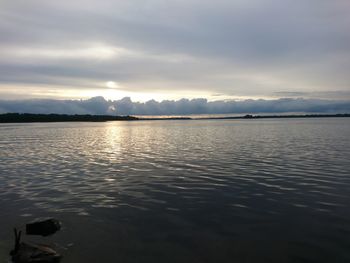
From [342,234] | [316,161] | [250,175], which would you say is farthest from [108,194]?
[316,161]

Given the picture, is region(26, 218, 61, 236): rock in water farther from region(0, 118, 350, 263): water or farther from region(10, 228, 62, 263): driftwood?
region(10, 228, 62, 263): driftwood

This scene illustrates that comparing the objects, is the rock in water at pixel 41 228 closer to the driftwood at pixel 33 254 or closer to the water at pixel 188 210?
the water at pixel 188 210

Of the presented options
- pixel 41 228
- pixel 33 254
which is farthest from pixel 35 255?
pixel 41 228

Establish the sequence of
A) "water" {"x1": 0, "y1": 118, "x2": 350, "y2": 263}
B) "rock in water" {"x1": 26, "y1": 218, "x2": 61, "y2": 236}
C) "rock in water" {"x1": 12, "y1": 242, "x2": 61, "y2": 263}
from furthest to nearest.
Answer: "rock in water" {"x1": 26, "y1": 218, "x2": 61, "y2": 236}, "water" {"x1": 0, "y1": 118, "x2": 350, "y2": 263}, "rock in water" {"x1": 12, "y1": 242, "x2": 61, "y2": 263}

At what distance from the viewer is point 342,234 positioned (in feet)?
47.7

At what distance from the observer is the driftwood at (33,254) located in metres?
12.1

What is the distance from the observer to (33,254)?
1220 cm

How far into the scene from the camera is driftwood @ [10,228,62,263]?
12.1 metres

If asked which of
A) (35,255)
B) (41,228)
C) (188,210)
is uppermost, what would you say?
(35,255)

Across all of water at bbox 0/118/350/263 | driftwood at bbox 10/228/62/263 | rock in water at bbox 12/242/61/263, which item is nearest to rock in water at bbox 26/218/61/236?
water at bbox 0/118/350/263

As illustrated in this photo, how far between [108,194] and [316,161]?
84.4 feet

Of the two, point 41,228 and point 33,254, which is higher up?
point 33,254

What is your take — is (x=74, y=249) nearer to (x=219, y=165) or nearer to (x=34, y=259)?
(x=34, y=259)

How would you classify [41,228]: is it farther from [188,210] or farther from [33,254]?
[188,210]
